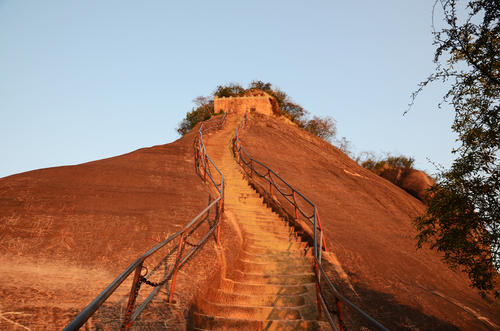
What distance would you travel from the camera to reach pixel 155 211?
7.25 m

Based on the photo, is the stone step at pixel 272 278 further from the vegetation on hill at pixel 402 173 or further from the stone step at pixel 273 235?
the vegetation on hill at pixel 402 173

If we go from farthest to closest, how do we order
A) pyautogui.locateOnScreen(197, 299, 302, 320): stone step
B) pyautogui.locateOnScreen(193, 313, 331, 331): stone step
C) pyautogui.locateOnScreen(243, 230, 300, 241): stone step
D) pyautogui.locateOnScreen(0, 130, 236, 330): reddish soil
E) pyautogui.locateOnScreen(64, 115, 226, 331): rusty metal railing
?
1. pyautogui.locateOnScreen(243, 230, 300, 241): stone step
2. pyautogui.locateOnScreen(197, 299, 302, 320): stone step
3. pyautogui.locateOnScreen(193, 313, 331, 331): stone step
4. pyautogui.locateOnScreen(0, 130, 236, 330): reddish soil
5. pyautogui.locateOnScreen(64, 115, 226, 331): rusty metal railing

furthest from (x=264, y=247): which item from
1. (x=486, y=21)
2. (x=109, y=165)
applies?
(x=486, y=21)

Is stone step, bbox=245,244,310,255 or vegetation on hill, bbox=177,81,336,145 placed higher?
vegetation on hill, bbox=177,81,336,145

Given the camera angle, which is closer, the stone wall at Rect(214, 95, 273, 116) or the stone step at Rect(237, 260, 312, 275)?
Answer: the stone step at Rect(237, 260, 312, 275)

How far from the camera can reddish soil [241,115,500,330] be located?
6.50 metres

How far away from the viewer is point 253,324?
15.9 ft

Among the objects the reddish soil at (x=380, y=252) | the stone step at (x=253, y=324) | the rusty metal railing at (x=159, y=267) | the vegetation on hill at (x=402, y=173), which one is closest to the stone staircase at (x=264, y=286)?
the stone step at (x=253, y=324)

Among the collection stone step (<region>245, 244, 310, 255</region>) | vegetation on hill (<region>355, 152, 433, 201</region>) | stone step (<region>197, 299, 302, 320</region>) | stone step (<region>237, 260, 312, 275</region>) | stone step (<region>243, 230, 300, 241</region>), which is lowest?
stone step (<region>197, 299, 302, 320</region>)

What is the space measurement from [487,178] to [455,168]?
0.49m

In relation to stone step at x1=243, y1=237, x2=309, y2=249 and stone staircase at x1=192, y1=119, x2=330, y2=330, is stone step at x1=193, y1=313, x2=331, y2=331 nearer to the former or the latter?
stone staircase at x1=192, y1=119, x2=330, y2=330

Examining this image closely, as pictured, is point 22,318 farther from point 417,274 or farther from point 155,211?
point 417,274

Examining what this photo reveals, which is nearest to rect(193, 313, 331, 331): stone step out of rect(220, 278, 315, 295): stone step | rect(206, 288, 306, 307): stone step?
rect(206, 288, 306, 307): stone step

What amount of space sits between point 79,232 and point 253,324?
3337mm
